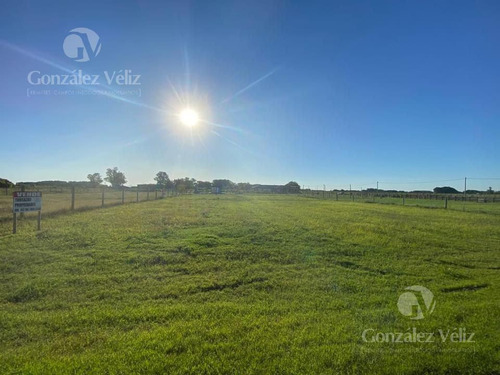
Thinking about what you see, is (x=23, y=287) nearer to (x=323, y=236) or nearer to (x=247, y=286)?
(x=247, y=286)

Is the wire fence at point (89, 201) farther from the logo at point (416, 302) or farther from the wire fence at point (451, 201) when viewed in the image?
the logo at point (416, 302)

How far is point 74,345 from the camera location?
328 centimetres

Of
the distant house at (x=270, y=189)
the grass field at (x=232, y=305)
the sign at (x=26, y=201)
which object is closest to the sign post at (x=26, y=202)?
the sign at (x=26, y=201)

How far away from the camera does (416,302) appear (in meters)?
4.78

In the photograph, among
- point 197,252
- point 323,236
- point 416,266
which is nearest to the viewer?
point 416,266

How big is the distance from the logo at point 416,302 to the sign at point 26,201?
40.3ft

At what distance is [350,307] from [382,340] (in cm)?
97

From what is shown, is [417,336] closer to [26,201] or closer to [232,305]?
[232,305]

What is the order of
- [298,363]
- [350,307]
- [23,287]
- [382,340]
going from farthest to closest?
1. [23,287]
2. [350,307]
3. [382,340]
4. [298,363]

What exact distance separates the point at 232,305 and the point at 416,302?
333 cm

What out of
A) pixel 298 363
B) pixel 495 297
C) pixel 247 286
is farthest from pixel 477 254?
pixel 298 363

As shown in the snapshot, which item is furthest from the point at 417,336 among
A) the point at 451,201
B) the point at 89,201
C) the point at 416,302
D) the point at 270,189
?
the point at 270,189

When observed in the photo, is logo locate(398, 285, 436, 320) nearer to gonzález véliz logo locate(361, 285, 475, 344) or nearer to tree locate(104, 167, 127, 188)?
gonzález véliz logo locate(361, 285, 475, 344)

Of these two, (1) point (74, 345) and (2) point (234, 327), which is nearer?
(1) point (74, 345)
